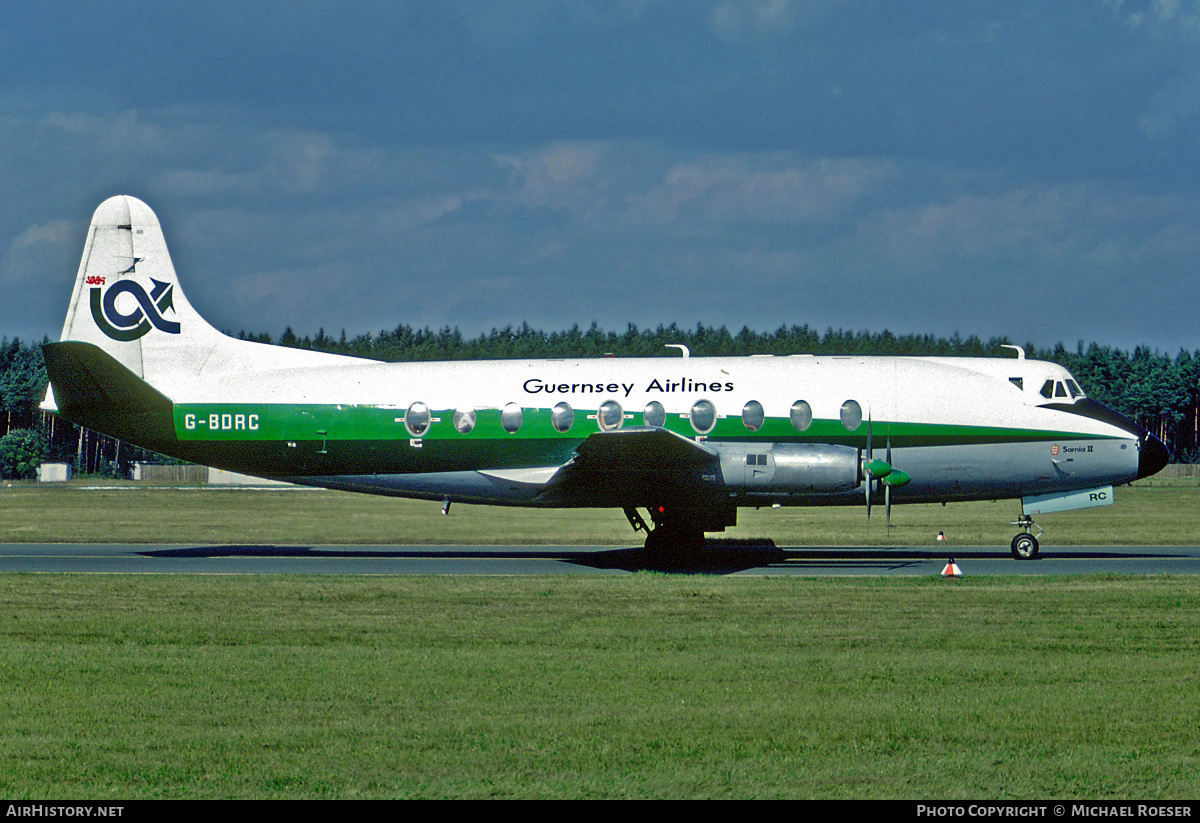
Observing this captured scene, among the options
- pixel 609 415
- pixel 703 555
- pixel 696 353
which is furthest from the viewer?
pixel 696 353

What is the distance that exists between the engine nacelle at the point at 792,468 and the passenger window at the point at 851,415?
1409 millimetres

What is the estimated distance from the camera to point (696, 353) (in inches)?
4813

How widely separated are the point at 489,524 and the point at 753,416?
36.5 feet

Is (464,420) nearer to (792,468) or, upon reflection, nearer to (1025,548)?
(792,468)

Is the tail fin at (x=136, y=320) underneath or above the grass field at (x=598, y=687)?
above

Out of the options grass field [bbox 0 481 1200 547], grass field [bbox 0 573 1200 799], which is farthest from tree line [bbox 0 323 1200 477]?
grass field [bbox 0 573 1200 799]

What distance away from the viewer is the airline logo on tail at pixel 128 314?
2773 centimetres

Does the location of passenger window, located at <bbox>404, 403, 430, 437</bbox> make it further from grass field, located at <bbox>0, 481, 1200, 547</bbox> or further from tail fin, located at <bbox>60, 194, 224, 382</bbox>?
grass field, located at <bbox>0, 481, 1200, 547</bbox>

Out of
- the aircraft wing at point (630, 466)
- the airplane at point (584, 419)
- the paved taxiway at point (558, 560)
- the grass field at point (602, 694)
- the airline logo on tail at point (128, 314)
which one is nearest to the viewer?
the grass field at point (602, 694)

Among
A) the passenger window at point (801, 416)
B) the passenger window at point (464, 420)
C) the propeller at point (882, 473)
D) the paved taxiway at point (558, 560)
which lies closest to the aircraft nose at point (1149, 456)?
the paved taxiway at point (558, 560)

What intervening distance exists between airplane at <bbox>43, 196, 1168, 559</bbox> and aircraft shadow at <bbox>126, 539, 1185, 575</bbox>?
0.88 meters

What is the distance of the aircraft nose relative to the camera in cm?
2541

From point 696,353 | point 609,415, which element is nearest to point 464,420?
point 609,415

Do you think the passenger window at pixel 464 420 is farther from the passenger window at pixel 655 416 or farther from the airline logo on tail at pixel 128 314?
the airline logo on tail at pixel 128 314
